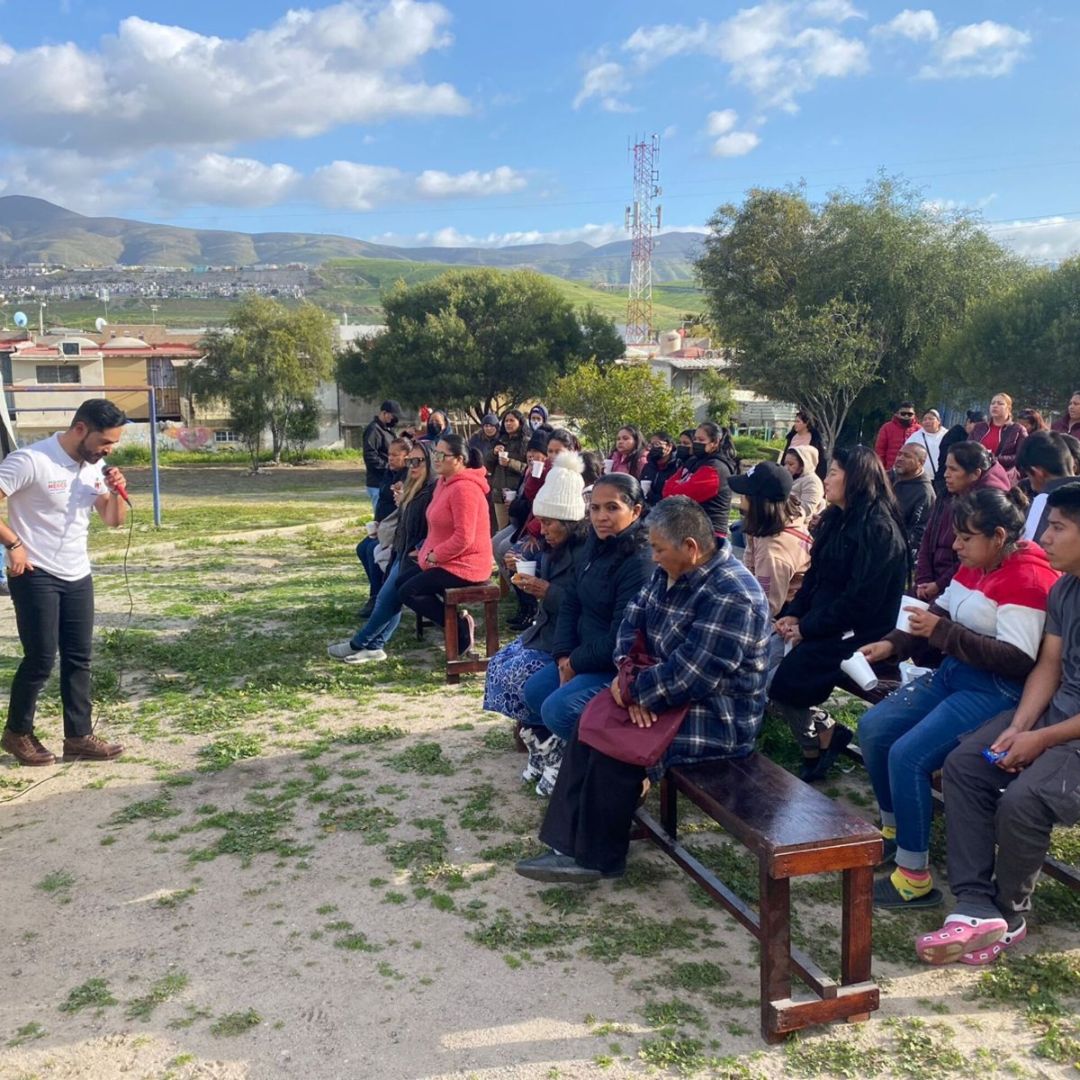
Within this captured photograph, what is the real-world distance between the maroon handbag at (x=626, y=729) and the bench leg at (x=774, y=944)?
2.24 feet

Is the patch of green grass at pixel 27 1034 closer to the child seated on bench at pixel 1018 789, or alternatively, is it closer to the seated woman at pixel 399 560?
the child seated on bench at pixel 1018 789

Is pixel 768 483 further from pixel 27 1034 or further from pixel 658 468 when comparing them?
pixel 658 468

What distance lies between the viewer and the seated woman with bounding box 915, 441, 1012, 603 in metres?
5.35

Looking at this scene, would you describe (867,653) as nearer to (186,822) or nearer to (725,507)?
(186,822)

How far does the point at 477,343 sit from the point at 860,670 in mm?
37292

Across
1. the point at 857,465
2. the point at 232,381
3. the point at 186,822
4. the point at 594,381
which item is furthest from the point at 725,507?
the point at 232,381

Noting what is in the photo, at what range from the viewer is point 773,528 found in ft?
17.4

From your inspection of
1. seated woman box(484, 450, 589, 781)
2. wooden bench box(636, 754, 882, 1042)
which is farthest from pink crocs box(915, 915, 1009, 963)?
seated woman box(484, 450, 589, 781)

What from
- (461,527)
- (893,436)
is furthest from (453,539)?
(893,436)

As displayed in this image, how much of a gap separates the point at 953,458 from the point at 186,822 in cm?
442

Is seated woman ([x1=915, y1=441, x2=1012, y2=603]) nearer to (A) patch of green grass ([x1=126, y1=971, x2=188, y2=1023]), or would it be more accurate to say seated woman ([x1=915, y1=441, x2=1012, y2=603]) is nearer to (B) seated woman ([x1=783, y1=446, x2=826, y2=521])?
(B) seated woman ([x1=783, y1=446, x2=826, y2=521])

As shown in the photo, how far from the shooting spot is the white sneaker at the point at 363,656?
23.3ft

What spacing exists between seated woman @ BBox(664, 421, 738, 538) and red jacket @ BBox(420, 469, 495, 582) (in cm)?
224

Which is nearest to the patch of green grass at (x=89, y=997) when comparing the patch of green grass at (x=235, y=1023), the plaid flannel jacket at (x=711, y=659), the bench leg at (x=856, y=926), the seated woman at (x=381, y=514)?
the patch of green grass at (x=235, y=1023)
